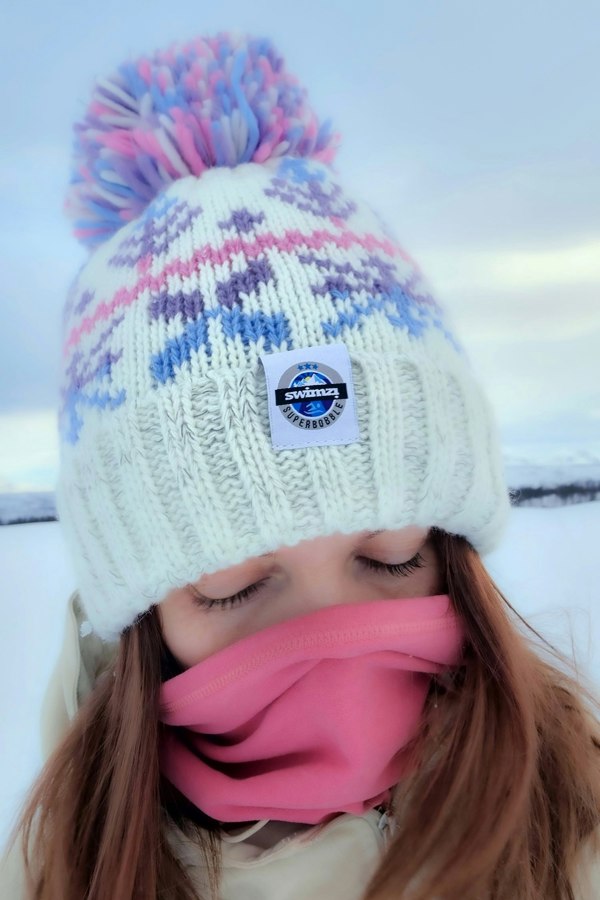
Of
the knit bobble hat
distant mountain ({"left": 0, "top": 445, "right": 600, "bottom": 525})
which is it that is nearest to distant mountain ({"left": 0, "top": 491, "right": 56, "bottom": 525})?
distant mountain ({"left": 0, "top": 445, "right": 600, "bottom": 525})

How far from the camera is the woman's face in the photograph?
27.2 inches

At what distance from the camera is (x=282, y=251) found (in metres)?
0.70

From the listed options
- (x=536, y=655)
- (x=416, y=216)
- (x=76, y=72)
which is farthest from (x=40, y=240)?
(x=536, y=655)

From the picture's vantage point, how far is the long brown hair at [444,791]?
2.16 feet

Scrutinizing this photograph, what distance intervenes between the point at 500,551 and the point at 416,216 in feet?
2.14

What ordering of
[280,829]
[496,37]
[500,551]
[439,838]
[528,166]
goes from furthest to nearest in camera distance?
[500,551] → [528,166] → [496,37] → [280,829] → [439,838]

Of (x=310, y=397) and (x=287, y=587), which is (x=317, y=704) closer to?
(x=287, y=587)

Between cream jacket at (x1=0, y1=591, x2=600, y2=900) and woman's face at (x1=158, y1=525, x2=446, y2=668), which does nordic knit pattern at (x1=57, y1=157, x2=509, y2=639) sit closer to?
woman's face at (x1=158, y1=525, x2=446, y2=668)

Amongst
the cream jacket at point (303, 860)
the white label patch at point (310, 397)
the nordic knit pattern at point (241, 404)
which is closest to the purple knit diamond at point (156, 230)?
the nordic knit pattern at point (241, 404)

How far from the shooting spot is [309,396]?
24.4 inches

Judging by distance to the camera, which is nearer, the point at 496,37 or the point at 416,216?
the point at 496,37

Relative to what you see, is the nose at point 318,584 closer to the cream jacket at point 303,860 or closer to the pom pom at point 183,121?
the cream jacket at point 303,860

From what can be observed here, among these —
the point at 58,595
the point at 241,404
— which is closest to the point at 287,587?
the point at 241,404

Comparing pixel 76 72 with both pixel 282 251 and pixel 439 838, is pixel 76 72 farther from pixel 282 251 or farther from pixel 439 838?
pixel 439 838
